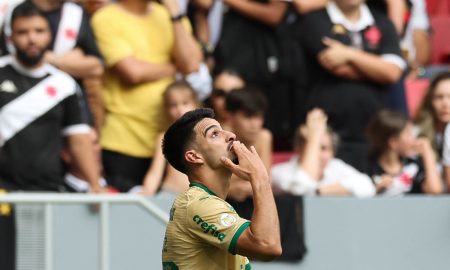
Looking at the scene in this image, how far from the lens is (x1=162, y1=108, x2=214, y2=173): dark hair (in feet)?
17.1

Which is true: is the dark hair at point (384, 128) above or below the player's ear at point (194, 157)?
below

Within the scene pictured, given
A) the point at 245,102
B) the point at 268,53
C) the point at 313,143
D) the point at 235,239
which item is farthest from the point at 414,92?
the point at 235,239

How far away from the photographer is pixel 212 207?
5.03 metres

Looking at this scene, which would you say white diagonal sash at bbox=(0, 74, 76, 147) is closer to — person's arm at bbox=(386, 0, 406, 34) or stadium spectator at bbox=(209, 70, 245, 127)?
stadium spectator at bbox=(209, 70, 245, 127)

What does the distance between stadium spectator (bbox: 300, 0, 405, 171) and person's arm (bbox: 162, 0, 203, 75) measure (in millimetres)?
878

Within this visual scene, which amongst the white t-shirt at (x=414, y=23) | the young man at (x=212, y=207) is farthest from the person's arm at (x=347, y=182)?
the young man at (x=212, y=207)

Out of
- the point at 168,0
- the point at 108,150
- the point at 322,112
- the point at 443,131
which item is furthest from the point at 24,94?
the point at 443,131

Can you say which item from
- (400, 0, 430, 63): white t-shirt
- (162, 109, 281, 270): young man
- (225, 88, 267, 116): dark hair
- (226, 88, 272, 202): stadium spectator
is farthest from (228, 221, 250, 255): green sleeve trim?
(400, 0, 430, 63): white t-shirt

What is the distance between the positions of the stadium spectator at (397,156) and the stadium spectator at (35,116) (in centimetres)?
205

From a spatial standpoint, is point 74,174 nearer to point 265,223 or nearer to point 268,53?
point 268,53

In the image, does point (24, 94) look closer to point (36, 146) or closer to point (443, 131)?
point (36, 146)

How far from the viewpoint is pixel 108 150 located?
28.5 feet

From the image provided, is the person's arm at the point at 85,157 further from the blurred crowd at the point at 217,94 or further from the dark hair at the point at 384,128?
the dark hair at the point at 384,128

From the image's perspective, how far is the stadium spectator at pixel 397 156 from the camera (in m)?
8.62
